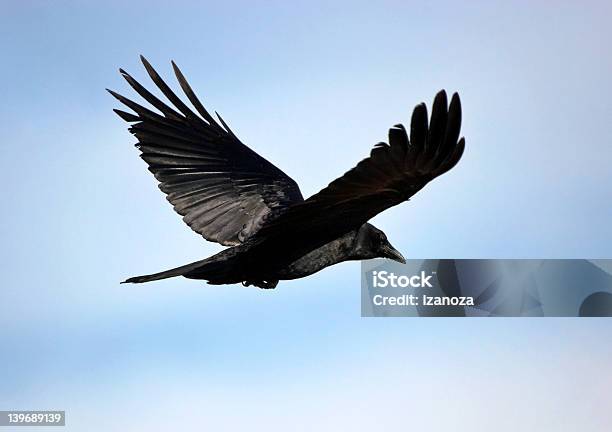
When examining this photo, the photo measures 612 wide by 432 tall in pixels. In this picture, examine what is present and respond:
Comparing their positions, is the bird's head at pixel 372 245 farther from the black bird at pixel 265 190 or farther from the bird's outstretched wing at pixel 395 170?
the bird's outstretched wing at pixel 395 170

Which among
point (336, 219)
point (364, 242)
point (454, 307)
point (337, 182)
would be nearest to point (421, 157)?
point (337, 182)

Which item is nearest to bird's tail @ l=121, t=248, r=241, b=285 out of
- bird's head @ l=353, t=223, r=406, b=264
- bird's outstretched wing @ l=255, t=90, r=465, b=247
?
bird's outstretched wing @ l=255, t=90, r=465, b=247

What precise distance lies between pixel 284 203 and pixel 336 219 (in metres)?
1.54

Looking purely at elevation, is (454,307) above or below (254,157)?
below

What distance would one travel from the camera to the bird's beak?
775 centimetres

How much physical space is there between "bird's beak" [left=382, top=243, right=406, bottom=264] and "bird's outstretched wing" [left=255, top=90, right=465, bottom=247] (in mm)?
1313

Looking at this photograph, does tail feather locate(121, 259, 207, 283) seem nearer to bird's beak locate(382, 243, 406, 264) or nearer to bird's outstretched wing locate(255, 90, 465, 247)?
bird's outstretched wing locate(255, 90, 465, 247)

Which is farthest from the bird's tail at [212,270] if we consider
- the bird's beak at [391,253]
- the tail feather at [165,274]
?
the bird's beak at [391,253]

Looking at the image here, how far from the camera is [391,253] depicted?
7797mm

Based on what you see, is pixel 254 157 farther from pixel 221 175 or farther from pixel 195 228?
pixel 195 228

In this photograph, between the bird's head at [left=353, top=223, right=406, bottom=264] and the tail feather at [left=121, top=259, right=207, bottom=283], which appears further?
the bird's head at [left=353, top=223, right=406, bottom=264]

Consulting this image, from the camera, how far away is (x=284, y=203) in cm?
798

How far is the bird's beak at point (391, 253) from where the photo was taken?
25.4ft

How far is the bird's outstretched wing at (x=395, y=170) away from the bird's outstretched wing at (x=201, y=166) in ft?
5.40
